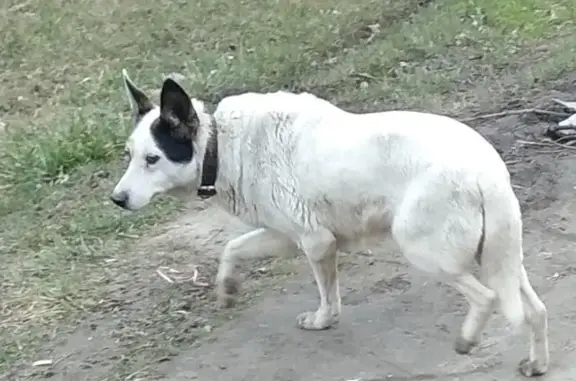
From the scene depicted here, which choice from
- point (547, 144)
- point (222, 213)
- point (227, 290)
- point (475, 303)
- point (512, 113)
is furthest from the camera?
point (512, 113)

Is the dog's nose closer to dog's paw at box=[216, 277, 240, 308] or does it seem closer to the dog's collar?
the dog's collar

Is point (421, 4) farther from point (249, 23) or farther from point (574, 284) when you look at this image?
point (574, 284)

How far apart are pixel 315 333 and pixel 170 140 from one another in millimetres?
1075

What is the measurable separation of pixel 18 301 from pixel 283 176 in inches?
65.8

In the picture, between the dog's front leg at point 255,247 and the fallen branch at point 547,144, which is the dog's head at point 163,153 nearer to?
the dog's front leg at point 255,247

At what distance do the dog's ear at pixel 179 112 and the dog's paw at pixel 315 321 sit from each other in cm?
99

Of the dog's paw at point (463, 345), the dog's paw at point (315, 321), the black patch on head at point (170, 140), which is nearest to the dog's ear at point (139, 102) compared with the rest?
the black patch on head at point (170, 140)

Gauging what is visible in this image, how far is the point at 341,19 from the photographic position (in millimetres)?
9914

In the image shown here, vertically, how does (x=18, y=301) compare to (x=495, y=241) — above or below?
below

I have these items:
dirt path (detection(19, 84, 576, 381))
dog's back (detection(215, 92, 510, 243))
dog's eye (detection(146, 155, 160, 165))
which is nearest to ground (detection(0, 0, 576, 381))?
dirt path (detection(19, 84, 576, 381))

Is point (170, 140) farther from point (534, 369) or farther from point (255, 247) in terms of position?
point (534, 369)

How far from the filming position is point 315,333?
190 inches

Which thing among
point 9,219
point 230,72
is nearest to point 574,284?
point 9,219

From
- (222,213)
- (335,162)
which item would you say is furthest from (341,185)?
(222,213)
